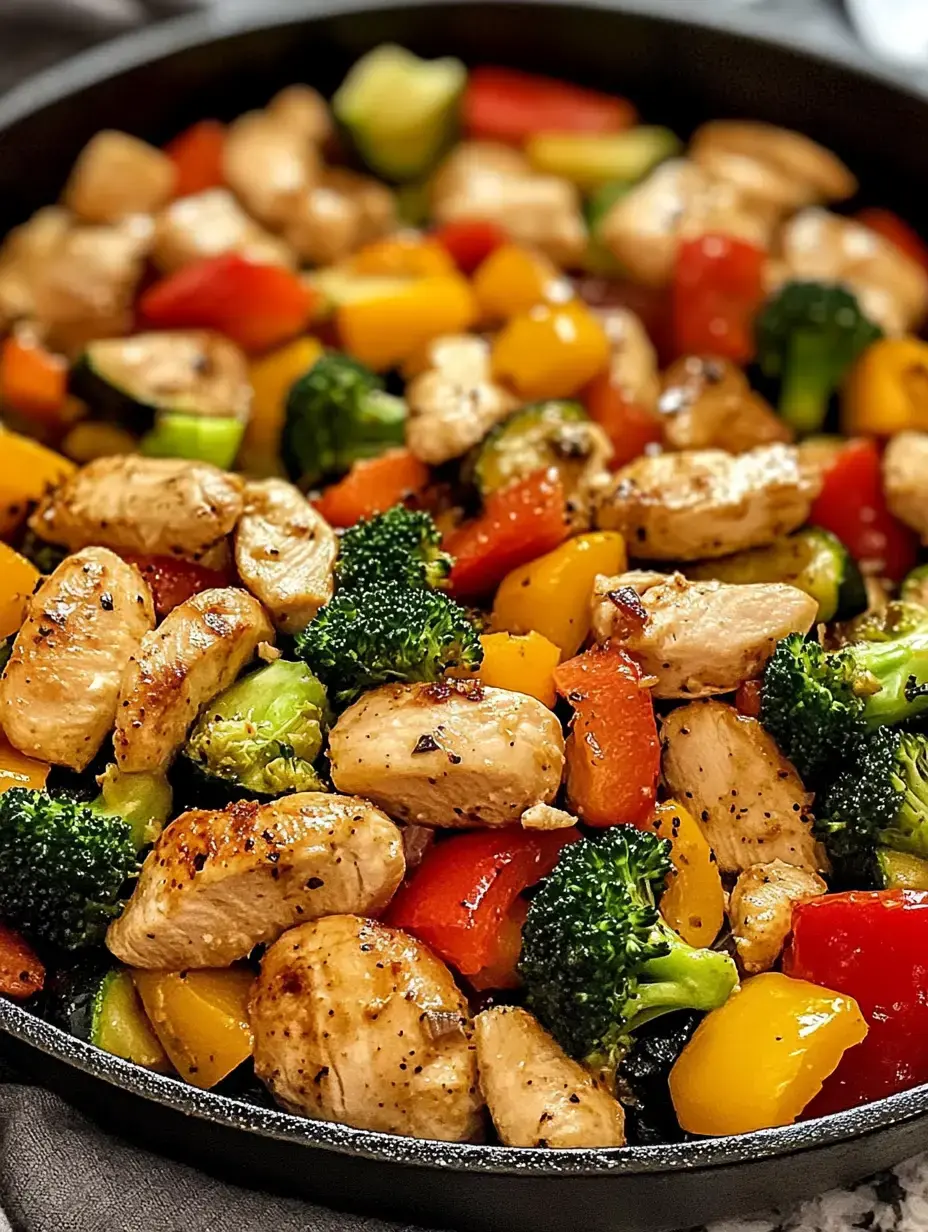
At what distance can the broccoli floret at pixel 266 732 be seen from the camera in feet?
8.32

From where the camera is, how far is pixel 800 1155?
2209 millimetres

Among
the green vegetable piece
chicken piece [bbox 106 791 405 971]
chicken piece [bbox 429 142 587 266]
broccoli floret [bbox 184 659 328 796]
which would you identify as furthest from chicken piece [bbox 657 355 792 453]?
chicken piece [bbox 106 791 405 971]

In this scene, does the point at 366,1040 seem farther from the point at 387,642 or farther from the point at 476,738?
the point at 387,642

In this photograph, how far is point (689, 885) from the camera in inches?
101

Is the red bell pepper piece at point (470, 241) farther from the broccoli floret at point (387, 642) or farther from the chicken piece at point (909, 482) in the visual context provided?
the broccoli floret at point (387, 642)

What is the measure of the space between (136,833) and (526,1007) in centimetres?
73

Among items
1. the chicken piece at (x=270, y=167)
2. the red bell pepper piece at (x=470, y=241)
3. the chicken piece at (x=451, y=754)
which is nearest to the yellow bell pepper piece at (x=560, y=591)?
the chicken piece at (x=451, y=754)

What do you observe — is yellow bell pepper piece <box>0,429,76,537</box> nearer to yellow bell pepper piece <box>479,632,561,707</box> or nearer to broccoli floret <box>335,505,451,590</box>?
broccoli floret <box>335,505,451,590</box>

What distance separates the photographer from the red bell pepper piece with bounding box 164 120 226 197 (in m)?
3.96

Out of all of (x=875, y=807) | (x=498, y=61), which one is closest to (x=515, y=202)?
(x=498, y=61)

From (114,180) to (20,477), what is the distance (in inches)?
46.2

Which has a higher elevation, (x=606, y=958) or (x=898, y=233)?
(x=898, y=233)

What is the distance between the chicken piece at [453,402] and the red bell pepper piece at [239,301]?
0.38 meters

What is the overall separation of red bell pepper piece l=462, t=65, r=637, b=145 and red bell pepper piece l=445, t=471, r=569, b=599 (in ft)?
4.99
